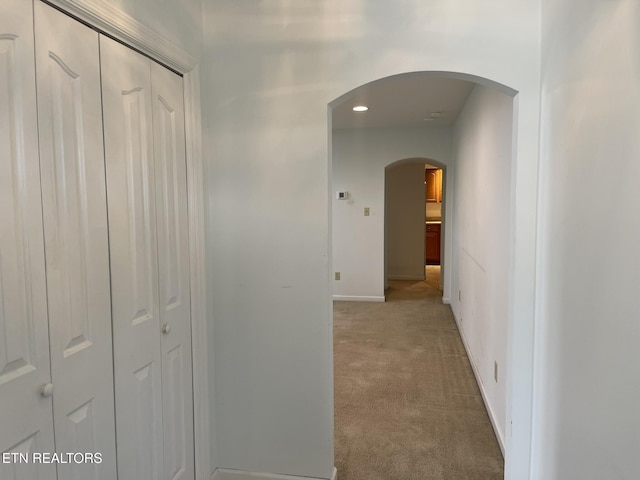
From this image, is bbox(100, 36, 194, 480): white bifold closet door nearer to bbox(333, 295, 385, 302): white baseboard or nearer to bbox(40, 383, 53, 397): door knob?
bbox(40, 383, 53, 397): door knob

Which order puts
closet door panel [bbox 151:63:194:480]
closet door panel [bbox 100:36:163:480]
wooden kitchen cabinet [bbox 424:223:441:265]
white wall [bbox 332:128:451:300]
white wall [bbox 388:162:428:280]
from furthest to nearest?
1. wooden kitchen cabinet [bbox 424:223:441:265]
2. white wall [bbox 388:162:428:280]
3. white wall [bbox 332:128:451:300]
4. closet door panel [bbox 151:63:194:480]
5. closet door panel [bbox 100:36:163:480]

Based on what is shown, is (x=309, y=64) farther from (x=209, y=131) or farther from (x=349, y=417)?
(x=349, y=417)

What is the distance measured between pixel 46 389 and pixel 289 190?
1271 mm

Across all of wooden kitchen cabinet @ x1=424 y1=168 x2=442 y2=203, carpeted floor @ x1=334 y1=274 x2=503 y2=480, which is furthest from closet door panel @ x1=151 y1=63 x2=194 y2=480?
wooden kitchen cabinet @ x1=424 y1=168 x2=442 y2=203

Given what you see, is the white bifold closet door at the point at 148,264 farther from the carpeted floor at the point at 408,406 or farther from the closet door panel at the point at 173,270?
the carpeted floor at the point at 408,406

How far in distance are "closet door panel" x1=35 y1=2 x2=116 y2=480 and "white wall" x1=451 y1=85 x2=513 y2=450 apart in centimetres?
170

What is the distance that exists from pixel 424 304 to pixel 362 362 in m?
2.50

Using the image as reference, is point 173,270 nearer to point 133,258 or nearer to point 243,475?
point 133,258

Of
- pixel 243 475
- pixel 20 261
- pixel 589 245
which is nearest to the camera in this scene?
pixel 20 261

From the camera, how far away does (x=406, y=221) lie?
8305 millimetres

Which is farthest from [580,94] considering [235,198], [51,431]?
[51,431]

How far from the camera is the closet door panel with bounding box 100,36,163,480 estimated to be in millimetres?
1548

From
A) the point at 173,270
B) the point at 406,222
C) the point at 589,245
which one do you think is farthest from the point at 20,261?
the point at 406,222

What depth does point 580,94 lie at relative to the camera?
1.45 meters
